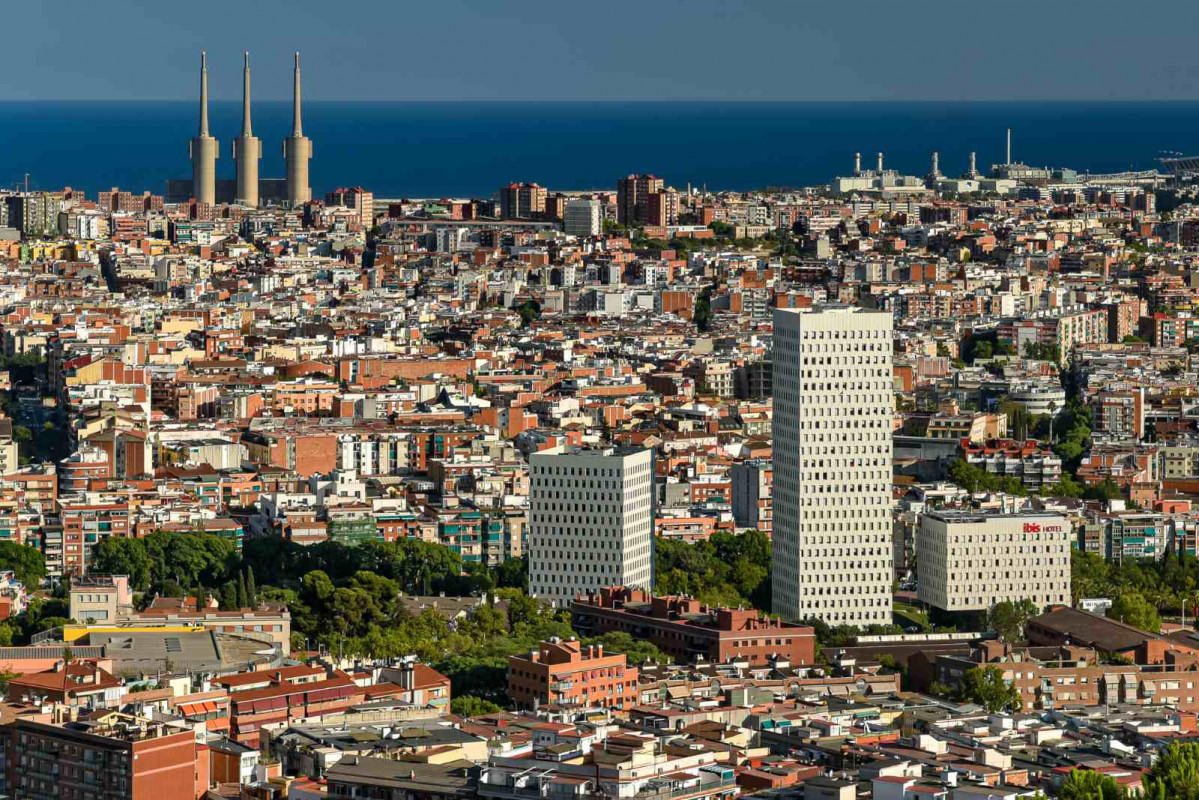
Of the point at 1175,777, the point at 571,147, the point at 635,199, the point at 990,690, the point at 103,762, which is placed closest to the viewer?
the point at 103,762

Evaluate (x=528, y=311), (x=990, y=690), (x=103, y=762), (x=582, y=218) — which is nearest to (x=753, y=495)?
(x=990, y=690)

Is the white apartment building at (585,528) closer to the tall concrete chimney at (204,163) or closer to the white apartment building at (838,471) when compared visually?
the white apartment building at (838,471)

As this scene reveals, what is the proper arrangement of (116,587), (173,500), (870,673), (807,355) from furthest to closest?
1. (173,500)
2. (807,355)
3. (116,587)
4. (870,673)

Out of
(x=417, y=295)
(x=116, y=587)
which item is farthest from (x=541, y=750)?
(x=417, y=295)

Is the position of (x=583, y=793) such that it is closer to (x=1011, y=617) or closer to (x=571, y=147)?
(x=1011, y=617)

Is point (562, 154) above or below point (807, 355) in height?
above

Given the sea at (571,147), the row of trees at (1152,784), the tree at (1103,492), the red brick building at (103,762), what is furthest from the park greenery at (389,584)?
the sea at (571,147)

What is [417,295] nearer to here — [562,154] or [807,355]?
[807,355]
